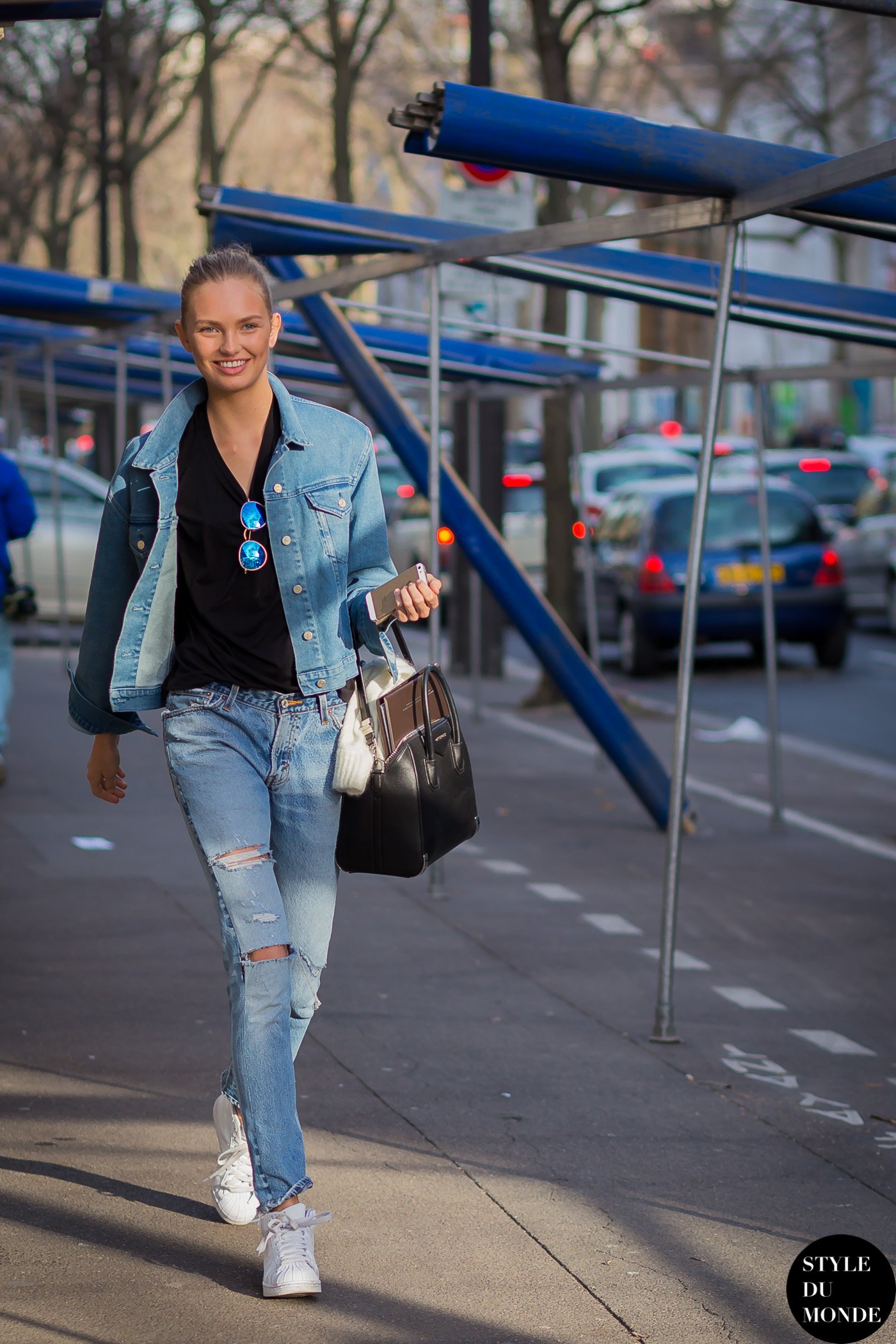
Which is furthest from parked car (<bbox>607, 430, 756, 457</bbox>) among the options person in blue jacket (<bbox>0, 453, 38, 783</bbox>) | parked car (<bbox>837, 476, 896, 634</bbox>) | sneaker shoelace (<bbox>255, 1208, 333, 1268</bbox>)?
sneaker shoelace (<bbox>255, 1208, 333, 1268</bbox>)

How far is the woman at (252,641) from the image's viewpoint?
12.2 ft

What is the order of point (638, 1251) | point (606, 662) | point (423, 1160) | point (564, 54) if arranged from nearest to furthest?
point (638, 1251), point (423, 1160), point (564, 54), point (606, 662)

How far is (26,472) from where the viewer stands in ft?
66.7

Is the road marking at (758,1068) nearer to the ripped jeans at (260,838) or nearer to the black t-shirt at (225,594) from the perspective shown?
the ripped jeans at (260,838)

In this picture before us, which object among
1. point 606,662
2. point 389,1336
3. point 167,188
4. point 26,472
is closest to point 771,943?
point 389,1336

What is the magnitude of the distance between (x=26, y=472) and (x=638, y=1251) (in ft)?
57.0

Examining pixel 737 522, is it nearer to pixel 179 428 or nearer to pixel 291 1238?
pixel 179 428

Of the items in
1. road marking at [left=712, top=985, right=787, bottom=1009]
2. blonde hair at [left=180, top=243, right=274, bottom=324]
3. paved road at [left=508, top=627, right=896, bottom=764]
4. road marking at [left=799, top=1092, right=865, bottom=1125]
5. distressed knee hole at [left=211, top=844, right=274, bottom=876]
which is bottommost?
paved road at [left=508, top=627, right=896, bottom=764]

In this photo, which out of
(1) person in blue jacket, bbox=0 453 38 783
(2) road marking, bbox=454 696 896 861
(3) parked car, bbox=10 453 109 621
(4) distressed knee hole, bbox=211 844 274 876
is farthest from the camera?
(3) parked car, bbox=10 453 109 621

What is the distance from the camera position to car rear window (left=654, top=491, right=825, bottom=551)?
1695cm

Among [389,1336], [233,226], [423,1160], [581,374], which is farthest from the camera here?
[581,374]

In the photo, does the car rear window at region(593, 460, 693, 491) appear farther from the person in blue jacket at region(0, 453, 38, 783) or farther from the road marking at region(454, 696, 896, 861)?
the person in blue jacket at region(0, 453, 38, 783)

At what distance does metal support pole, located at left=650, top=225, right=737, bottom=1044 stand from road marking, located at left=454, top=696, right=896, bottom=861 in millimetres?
3430

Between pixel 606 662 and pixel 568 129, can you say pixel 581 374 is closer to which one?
pixel 568 129
